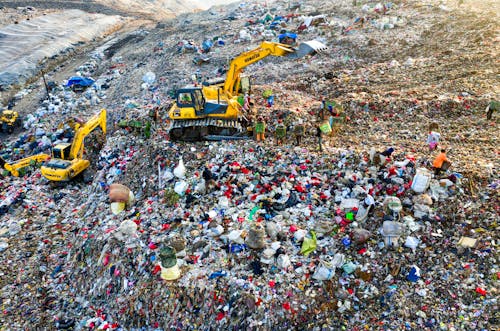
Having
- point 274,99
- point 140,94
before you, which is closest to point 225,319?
point 274,99

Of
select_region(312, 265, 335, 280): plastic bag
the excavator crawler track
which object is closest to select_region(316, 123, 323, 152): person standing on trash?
the excavator crawler track

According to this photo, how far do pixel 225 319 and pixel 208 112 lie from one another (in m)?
5.04

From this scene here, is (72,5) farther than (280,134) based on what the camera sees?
Yes

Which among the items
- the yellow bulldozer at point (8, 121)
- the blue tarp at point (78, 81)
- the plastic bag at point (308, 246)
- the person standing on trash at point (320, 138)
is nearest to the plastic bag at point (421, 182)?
the plastic bag at point (308, 246)

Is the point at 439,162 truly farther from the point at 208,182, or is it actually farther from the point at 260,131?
the point at 208,182

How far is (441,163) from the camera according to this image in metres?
6.65

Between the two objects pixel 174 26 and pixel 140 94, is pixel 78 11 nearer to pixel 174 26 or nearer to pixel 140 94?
pixel 174 26

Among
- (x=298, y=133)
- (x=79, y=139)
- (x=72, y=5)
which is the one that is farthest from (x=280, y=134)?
(x=72, y=5)

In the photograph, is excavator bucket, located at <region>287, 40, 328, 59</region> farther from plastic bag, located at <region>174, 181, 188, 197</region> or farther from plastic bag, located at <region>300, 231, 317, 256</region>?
plastic bag, located at <region>300, 231, 317, 256</region>

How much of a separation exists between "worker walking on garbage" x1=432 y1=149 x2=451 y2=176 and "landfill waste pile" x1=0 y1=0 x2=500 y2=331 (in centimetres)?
15

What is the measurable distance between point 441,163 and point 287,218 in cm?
292

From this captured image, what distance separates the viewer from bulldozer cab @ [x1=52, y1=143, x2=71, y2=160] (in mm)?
10016

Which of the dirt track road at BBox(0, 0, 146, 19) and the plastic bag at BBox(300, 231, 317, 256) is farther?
the dirt track road at BBox(0, 0, 146, 19)

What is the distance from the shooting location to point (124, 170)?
9250mm
